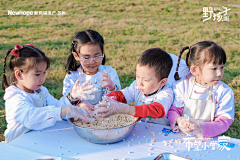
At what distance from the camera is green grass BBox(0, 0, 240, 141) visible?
579cm

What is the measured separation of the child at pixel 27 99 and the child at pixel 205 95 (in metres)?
0.84

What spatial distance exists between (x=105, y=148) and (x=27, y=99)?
31.9 inches

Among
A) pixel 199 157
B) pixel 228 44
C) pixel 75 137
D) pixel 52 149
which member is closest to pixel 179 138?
pixel 199 157

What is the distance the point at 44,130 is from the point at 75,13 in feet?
35.2

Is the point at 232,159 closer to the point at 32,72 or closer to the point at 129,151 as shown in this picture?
the point at 129,151

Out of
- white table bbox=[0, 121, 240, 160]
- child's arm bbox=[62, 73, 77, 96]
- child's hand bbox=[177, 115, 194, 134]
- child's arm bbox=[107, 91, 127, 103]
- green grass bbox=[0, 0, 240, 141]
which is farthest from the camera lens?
green grass bbox=[0, 0, 240, 141]

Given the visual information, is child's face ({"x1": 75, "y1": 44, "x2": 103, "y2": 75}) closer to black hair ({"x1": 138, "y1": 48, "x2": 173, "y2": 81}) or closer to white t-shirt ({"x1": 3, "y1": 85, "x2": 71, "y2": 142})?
black hair ({"x1": 138, "y1": 48, "x2": 173, "y2": 81})

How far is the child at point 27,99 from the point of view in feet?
6.25

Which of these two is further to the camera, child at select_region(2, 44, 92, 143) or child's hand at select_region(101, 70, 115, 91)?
child's hand at select_region(101, 70, 115, 91)

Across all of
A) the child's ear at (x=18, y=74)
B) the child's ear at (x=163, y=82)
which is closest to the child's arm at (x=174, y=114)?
the child's ear at (x=163, y=82)

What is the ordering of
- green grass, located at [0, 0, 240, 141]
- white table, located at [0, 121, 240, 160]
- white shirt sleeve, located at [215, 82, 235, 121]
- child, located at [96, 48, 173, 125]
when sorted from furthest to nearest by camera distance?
green grass, located at [0, 0, 240, 141], white shirt sleeve, located at [215, 82, 235, 121], child, located at [96, 48, 173, 125], white table, located at [0, 121, 240, 160]

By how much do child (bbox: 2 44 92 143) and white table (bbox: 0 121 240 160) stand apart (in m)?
0.14

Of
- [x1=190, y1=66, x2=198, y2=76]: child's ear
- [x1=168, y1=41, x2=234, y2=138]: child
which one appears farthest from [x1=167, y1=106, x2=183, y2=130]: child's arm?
[x1=190, y1=66, x2=198, y2=76]: child's ear

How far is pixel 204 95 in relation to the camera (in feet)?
7.02
